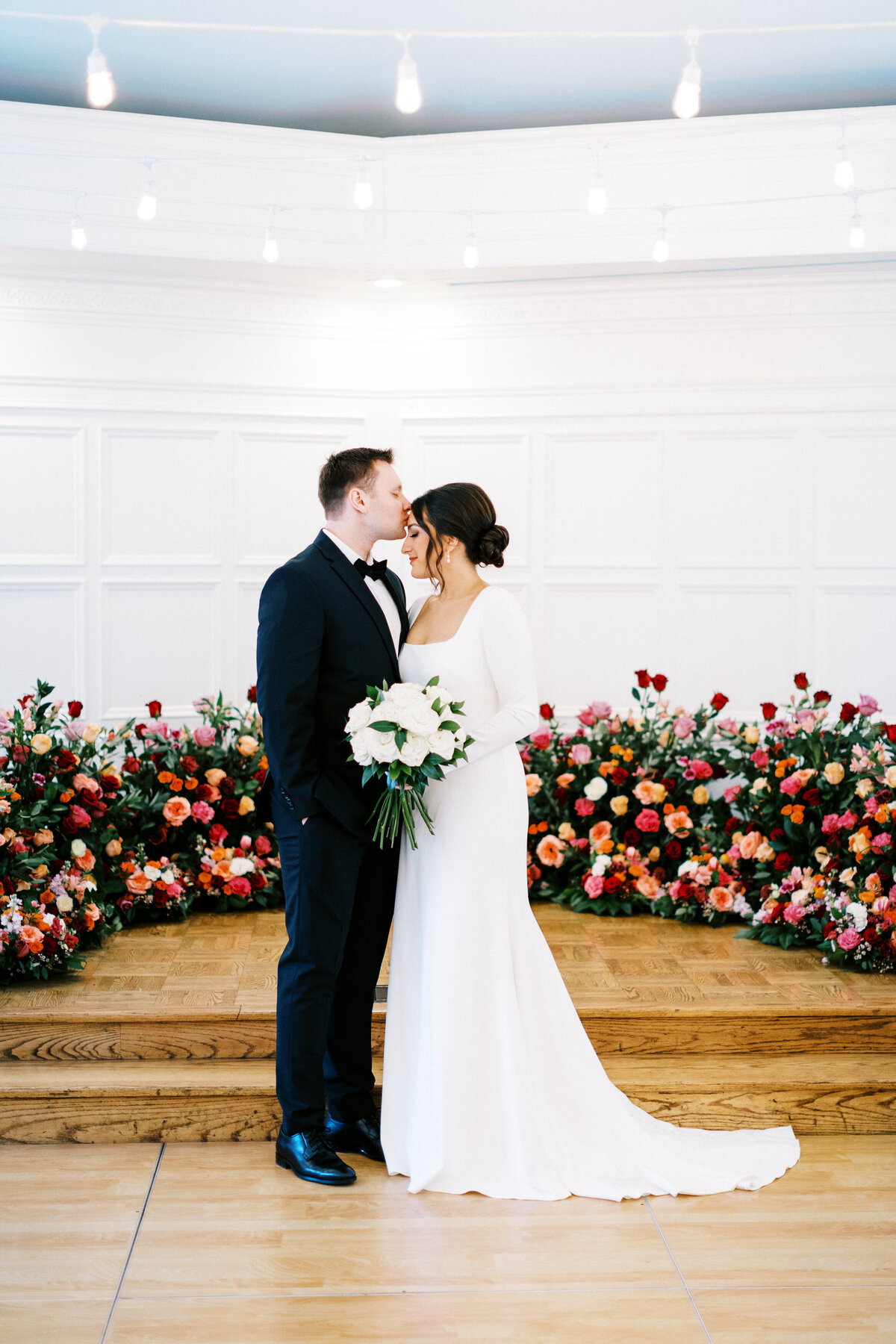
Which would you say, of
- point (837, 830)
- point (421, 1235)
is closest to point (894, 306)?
point (837, 830)

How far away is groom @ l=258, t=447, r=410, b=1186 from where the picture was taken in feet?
9.54

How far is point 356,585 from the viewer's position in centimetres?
305

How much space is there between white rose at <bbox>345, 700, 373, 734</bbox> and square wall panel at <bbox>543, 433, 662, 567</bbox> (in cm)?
274

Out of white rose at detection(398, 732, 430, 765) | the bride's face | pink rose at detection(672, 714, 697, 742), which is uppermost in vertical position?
the bride's face

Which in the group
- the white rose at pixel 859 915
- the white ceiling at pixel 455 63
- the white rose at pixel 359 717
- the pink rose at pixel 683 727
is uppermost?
the white ceiling at pixel 455 63

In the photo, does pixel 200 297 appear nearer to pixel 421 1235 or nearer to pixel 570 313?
pixel 570 313

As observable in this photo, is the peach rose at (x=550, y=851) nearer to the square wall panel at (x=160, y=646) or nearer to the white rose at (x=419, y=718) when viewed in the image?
the square wall panel at (x=160, y=646)

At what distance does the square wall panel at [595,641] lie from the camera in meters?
5.37

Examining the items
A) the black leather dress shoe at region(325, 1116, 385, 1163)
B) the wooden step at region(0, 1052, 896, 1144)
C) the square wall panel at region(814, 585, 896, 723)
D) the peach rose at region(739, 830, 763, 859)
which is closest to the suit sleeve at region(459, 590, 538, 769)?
the black leather dress shoe at region(325, 1116, 385, 1163)

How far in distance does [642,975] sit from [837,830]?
900 millimetres

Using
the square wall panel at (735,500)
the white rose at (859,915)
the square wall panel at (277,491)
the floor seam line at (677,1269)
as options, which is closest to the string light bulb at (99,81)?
the square wall panel at (277,491)

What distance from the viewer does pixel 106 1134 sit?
3.30 meters

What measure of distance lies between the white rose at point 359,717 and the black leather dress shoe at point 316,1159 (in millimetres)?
1114

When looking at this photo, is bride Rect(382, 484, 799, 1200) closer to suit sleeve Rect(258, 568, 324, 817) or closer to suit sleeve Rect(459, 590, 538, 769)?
suit sleeve Rect(459, 590, 538, 769)
